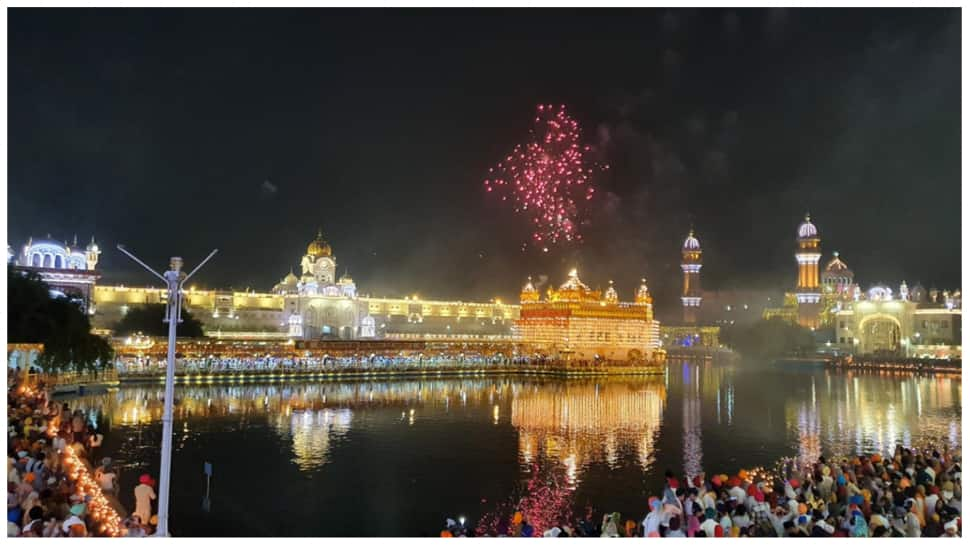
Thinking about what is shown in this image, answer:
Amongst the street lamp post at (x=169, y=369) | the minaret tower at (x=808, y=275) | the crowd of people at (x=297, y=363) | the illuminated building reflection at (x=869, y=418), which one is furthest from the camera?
the minaret tower at (x=808, y=275)

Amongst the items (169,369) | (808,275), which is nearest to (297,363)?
(169,369)

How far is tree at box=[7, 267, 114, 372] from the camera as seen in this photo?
20250mm

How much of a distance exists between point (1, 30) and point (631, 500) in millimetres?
10527

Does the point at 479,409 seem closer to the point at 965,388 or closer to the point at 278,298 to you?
the point at 965,388

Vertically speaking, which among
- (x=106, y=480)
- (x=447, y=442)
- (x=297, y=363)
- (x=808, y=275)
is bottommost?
(x=447, y=442)

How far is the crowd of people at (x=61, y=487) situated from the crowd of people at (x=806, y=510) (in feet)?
12.4

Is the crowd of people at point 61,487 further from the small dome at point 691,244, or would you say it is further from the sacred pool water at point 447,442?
the small dome at point 691,244

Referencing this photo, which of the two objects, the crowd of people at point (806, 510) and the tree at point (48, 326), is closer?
the crowd of people at point (806, 510)

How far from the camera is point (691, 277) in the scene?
84625 millimetres

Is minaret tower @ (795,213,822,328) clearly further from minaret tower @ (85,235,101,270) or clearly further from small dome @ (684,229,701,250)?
minaret tower @ (85,235,101,270)

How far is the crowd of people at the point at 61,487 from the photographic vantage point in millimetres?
8109

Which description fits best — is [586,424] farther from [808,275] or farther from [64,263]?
[808,275]

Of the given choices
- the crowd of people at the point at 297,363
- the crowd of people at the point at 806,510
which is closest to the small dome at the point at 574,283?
the crowd of people at the point at 297,363

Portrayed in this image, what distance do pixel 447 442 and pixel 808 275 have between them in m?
66.0
